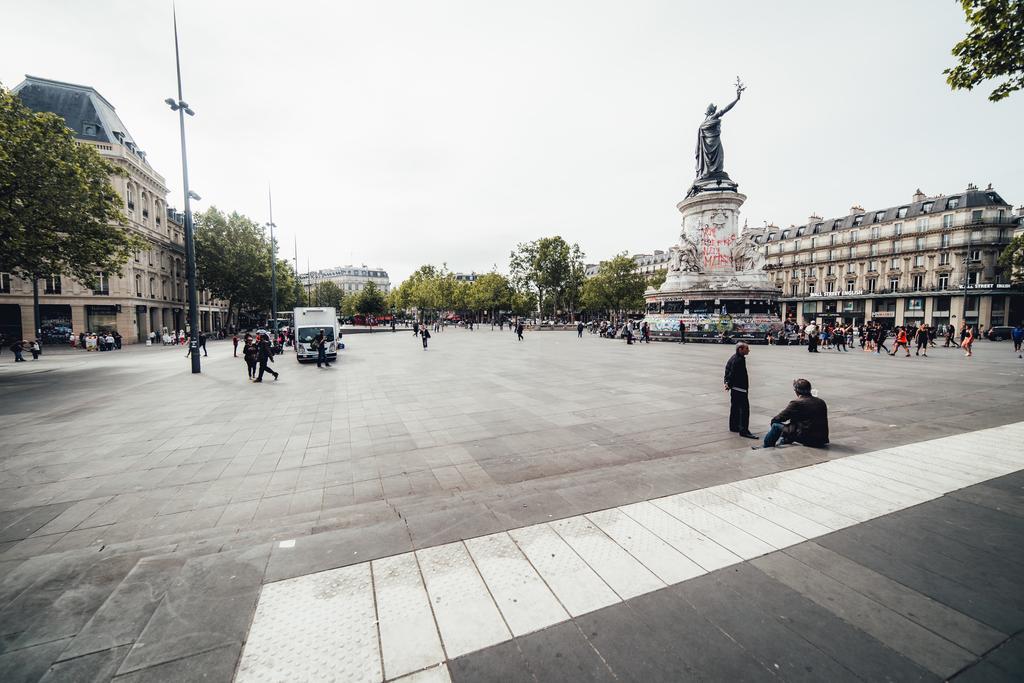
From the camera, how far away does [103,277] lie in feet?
112

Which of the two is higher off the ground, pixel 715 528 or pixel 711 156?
pixel 711 156

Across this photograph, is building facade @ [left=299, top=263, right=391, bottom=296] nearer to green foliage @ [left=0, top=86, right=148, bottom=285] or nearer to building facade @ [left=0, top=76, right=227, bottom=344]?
building facade @ [left=0, top=76, right=227, bottom=344]

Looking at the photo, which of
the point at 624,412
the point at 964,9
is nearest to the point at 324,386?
the point at 624,412

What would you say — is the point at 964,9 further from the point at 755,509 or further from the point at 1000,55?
the point at 755,509

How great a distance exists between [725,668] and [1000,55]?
45.4 feet

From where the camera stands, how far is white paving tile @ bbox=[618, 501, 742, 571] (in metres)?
3.39

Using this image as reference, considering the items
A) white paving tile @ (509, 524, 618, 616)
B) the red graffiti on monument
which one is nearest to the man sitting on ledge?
white paving tile @ (509, 524, 618, 616)

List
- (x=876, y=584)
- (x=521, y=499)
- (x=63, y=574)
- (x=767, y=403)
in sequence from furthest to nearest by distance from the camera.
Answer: (x=767, y=403)
(x=521, y=499)
(x=63, y=574)
(x=876, y=584)

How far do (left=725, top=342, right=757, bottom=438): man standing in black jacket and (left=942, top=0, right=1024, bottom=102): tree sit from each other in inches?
351

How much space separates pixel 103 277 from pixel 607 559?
4685 cm

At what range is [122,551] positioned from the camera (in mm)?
3705

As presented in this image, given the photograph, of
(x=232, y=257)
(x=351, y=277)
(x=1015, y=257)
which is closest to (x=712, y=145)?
(x=1015, y=257)

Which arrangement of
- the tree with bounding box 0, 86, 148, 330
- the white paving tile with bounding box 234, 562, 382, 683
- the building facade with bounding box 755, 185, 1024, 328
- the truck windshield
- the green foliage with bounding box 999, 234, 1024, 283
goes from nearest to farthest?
the white paving tile with bounding box 234, 562, 382, 683
the tree with bounding box 0, 86, 148, 330
the truck windshield
the green foliage with bounding box 999, 234, 1024, 283
the building facade with bounding box 755, 185, 1024, 328

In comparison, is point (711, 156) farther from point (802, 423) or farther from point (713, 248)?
point (802, 423)
